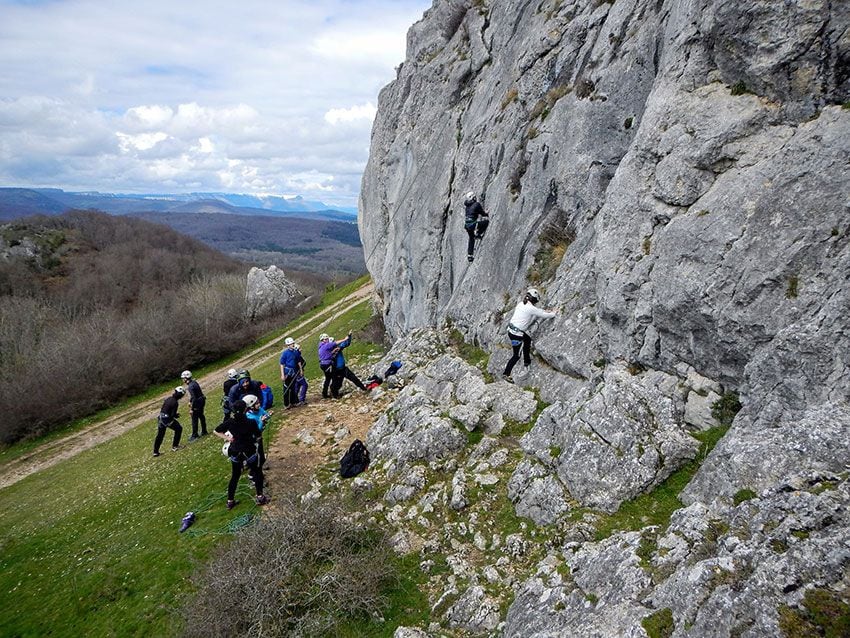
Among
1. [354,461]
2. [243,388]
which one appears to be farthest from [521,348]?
[243,388]

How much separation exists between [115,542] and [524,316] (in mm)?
16239

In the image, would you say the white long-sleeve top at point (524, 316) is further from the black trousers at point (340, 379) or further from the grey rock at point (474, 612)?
the black trousers at point (340, 379)

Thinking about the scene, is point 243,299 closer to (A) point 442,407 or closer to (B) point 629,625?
(A) point 442,407

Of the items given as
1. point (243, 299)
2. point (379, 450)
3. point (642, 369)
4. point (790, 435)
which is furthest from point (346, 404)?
point (243, 299)

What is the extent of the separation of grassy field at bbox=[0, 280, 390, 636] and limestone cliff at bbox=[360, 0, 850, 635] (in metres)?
7.59

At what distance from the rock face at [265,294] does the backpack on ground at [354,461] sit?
6888 centimetres

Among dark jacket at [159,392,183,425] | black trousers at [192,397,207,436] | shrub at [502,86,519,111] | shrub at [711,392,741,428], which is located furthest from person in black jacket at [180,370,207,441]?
shrub at [711,392,741,428]

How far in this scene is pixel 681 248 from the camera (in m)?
11.4

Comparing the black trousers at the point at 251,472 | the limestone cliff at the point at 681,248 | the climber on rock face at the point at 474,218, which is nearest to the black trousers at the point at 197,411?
the black trousers at the point at 251,472

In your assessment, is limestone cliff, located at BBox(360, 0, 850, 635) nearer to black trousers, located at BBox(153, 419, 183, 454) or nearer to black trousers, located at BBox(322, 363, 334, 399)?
black trousers, located at BBox(322, 363, 334, 399)

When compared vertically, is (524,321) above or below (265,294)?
above

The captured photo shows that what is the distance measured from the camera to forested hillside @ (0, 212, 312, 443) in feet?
145

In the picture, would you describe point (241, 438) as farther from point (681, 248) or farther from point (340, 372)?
point (681, 248)

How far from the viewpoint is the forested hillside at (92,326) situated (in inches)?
1746
